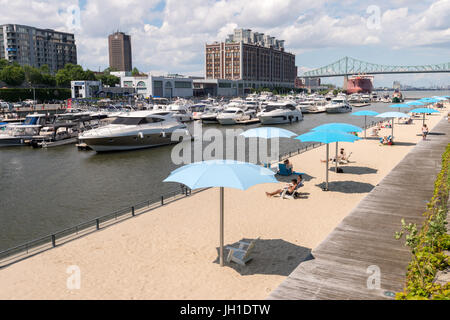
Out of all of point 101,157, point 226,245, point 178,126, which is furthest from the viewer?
point 178,126

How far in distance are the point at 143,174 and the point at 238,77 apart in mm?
174059

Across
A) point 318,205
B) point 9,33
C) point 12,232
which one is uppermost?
point 9,33

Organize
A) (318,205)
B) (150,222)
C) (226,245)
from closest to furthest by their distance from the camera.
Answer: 1. (226,245)
2. (150,222)
3. (318,205)

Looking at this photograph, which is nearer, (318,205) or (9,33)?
(318,205)

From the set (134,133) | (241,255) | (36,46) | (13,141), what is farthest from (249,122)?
(36,46)

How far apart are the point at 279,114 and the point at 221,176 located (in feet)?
183

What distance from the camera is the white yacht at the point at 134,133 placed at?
35.5m

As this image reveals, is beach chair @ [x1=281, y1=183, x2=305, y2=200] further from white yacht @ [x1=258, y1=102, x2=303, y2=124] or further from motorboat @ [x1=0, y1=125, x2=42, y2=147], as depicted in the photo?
white yacht @ [x1=258, y1=102, x2=303, y2=124]

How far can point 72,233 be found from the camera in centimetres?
1478

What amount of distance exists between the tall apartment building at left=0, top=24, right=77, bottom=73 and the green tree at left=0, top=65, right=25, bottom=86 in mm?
53096

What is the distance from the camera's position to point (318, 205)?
1548 centimetres

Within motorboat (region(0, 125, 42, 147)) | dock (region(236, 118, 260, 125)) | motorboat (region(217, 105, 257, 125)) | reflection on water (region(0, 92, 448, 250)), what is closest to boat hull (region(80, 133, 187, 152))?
reflection on water (region(0, 92, 448, 250))

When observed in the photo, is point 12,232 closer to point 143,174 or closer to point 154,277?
point 154,277
